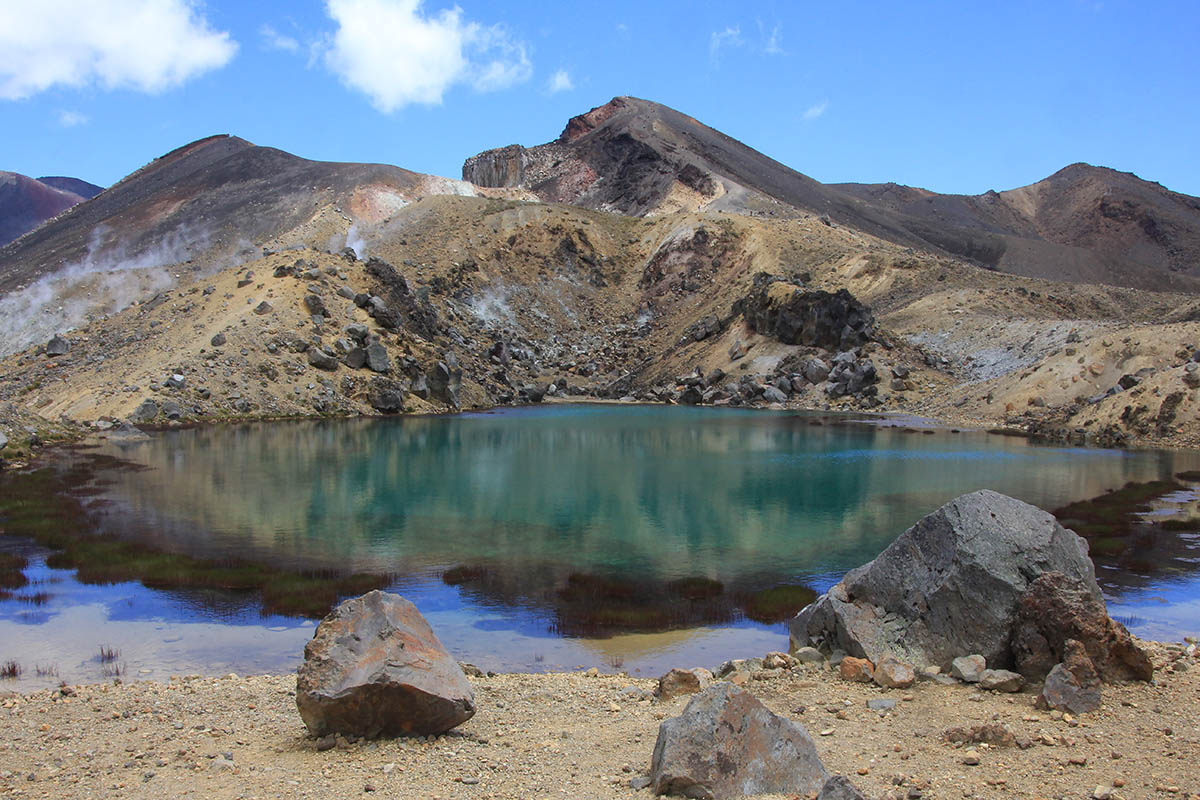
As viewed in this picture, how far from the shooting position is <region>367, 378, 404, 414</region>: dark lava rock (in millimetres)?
62625

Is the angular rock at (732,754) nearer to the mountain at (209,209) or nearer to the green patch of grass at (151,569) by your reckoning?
the green patch of grass at (151,569)

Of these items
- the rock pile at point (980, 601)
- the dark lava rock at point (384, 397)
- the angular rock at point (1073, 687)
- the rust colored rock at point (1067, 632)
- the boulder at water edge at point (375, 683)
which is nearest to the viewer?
the boulder at water edge at point (375, 683)

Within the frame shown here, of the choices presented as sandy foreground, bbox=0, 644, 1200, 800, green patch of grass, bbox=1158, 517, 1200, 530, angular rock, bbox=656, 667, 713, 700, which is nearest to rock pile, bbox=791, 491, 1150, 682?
sandy foreground, bbox=0, 644, 1200, 800

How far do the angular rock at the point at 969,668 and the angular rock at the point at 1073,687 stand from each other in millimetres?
932

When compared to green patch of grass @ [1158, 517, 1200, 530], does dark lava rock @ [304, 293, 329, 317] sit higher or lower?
higher

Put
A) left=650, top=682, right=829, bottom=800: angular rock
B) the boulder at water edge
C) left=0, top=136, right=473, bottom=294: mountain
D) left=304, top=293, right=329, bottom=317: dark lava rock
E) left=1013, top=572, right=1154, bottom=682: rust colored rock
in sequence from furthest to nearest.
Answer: left=0, top=136, right=473, bottom=294: mountain, left=304, top=293, right=329, bottom=317: dark lava rock, left=1013, top=572, right=1154, bottom=682: rust colored rock, the boulder at water edge, left=650, top=682, right=829, bottom=800: angular rock

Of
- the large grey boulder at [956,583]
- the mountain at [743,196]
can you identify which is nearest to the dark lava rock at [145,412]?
the large grey boulder at [956,583]

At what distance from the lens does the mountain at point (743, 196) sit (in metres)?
137

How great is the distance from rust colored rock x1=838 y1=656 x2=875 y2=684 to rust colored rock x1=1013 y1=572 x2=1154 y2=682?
1.84 meters

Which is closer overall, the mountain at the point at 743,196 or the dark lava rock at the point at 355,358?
the dark lava rock at the point at 355,358

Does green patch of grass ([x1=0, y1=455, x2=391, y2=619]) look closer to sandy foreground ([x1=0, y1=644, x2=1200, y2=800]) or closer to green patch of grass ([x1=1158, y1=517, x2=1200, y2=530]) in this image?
sandy foreground ([x1=0, y1=644, x2=1200, y2=800])

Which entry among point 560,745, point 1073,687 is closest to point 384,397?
point 560,745

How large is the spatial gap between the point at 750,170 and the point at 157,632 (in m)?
153

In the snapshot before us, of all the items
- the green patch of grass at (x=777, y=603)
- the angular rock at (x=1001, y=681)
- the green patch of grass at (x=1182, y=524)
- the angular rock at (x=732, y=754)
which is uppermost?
the angular rock at (x=732, y=754)
